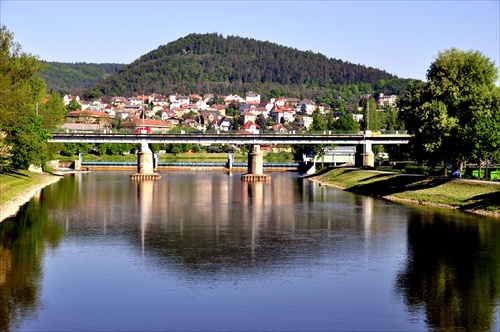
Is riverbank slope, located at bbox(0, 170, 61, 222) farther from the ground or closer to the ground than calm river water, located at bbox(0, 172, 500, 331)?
farther from the ground

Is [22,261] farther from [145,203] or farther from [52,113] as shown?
[52,113]

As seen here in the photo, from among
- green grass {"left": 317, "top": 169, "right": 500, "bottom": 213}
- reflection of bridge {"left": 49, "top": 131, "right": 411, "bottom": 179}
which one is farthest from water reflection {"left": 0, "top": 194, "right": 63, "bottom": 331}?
reflection of bridge {"left": 49, "top": 131, "right": 411, "bottom": 179}

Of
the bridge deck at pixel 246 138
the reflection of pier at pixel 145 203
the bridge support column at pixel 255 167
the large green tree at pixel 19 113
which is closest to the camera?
the reflection of pier at pixel 145 203

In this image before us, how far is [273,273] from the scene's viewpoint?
44.7 meters

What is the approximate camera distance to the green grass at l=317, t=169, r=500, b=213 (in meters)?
78.3

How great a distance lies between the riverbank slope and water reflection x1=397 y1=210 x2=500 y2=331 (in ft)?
130

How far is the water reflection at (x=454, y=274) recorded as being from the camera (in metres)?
35.0

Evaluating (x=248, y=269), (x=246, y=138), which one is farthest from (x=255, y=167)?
(x=248, y=269)

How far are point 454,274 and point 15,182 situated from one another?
239 feet

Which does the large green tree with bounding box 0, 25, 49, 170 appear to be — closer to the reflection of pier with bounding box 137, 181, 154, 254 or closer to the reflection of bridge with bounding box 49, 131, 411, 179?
the reflection of pier with bounding box 137, 181, 154, 254

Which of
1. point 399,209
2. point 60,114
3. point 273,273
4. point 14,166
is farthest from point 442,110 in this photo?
point 60,114

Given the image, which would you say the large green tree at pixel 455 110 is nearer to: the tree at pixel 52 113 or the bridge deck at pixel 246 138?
the bridge deck at pixel 246 138

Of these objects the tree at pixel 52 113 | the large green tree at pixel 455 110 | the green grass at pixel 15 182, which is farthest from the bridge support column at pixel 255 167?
the tree at pixel 52 113

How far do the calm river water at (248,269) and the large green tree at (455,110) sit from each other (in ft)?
41.4
